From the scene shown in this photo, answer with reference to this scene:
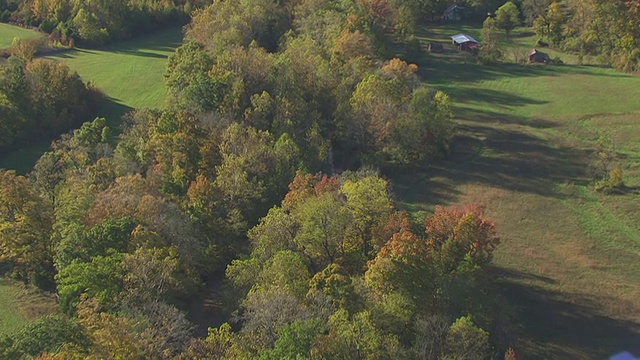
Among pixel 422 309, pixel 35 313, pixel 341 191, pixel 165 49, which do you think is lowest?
pixel 35 313

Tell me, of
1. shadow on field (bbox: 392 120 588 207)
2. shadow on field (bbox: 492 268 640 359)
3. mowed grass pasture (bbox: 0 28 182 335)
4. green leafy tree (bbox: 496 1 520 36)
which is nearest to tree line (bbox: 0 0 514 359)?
shadow on field (bbox: 392 120 588 207)

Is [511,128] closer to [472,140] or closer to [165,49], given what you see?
[472,140]

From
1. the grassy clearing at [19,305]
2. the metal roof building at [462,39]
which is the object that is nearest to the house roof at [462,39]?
the metal roof building at [462,39]

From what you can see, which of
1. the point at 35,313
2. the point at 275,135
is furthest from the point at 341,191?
the point at 35,313

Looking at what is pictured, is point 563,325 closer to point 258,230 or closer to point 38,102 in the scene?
point 258,230

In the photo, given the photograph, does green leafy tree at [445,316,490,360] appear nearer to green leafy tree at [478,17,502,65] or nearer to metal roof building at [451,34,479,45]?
green leafy tree at [478,17,502,65]

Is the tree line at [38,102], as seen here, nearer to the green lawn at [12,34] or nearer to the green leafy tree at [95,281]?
the green lawn at [12,34]
